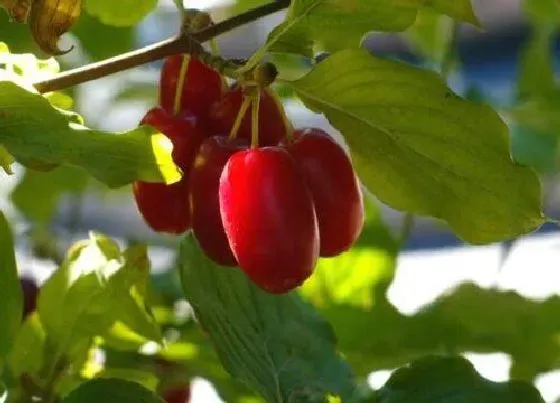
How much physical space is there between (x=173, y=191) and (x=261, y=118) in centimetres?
4

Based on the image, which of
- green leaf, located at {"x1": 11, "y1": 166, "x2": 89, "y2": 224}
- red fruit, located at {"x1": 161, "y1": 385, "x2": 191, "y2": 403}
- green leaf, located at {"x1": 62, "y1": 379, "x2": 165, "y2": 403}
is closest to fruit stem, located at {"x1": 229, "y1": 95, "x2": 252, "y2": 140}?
green leaf, located at {"x1": 62, "y1": 379, "x2": 165, "y2": 403}

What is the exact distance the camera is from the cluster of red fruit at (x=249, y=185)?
0.36 m

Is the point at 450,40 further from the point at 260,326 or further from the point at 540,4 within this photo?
the point at 260,326

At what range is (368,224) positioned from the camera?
2.21 feet

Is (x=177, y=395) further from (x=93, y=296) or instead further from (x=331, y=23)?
(x=331, y=23)

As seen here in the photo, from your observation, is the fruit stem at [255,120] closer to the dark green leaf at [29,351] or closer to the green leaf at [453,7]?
the green leaf at [453,7]

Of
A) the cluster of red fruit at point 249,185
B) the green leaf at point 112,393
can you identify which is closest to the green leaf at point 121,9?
the cluster of red fruit at point 249,185

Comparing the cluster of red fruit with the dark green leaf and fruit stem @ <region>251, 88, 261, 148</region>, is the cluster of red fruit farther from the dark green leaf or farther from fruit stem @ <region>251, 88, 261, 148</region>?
the dark green leaf

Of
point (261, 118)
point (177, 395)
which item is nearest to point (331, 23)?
point (261, 118)

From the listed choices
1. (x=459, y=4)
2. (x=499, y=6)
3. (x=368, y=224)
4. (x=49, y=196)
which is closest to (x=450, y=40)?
(x=368, y=224)

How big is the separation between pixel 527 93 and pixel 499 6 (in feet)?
3.61

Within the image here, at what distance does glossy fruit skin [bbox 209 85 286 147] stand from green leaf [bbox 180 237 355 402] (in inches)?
2.7

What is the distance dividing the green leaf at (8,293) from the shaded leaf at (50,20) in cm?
9

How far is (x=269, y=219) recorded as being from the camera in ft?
1.19
